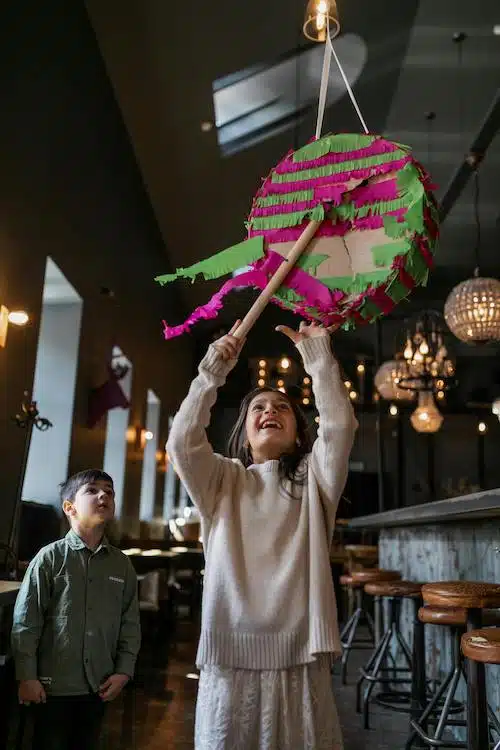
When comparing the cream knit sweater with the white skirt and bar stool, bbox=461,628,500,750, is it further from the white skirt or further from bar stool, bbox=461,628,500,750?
bar stool, bbox=461,628,500,750

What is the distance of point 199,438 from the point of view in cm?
132

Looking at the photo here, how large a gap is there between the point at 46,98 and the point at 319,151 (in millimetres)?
3635

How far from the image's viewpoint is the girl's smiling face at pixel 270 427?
1.44 m

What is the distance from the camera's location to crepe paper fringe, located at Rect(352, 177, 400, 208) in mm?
1283

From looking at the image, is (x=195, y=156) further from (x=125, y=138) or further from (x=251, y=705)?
(x=251, y=705)

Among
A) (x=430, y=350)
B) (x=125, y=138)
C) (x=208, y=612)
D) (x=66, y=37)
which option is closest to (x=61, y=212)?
(x=66, y=37)

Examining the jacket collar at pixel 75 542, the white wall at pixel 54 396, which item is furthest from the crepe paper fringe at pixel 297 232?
the white wall at pixel 54 396

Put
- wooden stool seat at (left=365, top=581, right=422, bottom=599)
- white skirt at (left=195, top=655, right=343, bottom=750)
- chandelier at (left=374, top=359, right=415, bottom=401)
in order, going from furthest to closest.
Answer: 1. chandelier at (left=374, top=359, right=415, bottom=401)
2. wooden stool seat at (left=365, top=581, right=422, bottom=599)
3. white skirt at (left=195, top=655, right=343, bottom=750)

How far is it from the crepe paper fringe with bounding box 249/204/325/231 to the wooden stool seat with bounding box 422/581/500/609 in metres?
1.38

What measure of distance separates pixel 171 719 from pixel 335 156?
3.08m

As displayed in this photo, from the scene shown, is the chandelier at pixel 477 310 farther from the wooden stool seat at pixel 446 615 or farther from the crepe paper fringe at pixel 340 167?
the crepe paper fringe at pixel 340 167

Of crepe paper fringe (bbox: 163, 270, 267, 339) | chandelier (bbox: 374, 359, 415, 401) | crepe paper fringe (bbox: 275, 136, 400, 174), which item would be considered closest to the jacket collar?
crepe paper fringe (bbox: 163, 270, 267, 339)

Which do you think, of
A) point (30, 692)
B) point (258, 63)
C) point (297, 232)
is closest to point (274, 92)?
point (258, 63)

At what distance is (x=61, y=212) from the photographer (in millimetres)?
4785
